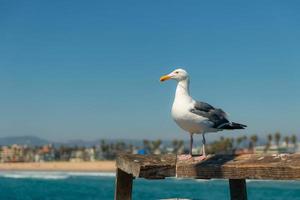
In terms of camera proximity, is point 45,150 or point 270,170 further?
point 45,150

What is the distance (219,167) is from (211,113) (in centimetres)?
161

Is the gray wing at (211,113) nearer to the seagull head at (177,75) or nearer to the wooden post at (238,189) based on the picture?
the seagull head at (177,75)

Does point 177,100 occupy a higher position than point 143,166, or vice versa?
point 177,100

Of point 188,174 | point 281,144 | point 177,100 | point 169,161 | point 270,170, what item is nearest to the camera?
point 270,170

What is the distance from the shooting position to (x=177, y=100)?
5480mm

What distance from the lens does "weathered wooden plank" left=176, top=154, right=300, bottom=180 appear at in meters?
3.72

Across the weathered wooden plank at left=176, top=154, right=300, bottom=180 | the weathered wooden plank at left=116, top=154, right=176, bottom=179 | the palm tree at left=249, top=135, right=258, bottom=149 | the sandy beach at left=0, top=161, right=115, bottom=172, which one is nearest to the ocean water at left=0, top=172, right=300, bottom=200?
the weathered wooden plank at left=116, top=154, right=176, bottom=179

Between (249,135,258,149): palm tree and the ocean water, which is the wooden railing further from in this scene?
(249,135,258,149): palm tree

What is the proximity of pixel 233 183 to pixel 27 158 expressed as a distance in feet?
628

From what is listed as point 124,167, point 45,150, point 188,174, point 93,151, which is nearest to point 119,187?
point 124,167

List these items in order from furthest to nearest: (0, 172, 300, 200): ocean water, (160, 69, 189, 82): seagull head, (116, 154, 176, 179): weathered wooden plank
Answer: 1. (0, 172, 300, 200): ocean water
2. (160, 69, 189, 82): seagull head
3. (116, 154, 176, 179): weathered wooden plank

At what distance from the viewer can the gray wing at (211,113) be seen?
17.6 ft

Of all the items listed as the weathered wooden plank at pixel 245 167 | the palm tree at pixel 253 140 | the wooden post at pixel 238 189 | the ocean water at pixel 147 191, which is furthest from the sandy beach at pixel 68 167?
the weathered wooden plank at pixel 245 167

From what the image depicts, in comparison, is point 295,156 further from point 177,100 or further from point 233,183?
point 233,183
